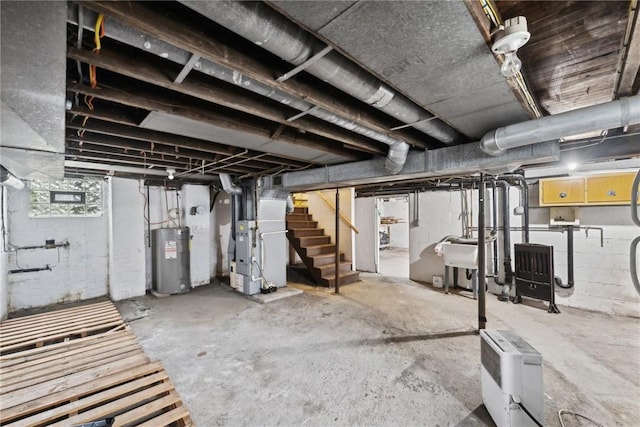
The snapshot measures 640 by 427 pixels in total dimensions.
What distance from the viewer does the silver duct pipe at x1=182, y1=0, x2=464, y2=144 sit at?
97cm

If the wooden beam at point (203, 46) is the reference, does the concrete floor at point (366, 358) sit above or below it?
below

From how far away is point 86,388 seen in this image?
182cm

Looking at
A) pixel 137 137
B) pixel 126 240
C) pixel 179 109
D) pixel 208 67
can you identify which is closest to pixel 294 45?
pixel 208 67

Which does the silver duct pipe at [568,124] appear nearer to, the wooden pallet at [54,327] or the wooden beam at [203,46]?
the wooden beam at [203,46]

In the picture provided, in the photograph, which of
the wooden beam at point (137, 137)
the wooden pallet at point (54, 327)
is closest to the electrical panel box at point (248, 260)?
the wooden beam at point (137, 137)

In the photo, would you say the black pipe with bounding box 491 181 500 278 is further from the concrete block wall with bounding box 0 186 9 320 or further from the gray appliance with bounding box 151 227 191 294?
the concrete block wall with bounding box 0 186 9 320

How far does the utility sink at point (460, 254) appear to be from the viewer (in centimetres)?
432

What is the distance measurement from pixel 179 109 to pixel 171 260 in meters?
3.66

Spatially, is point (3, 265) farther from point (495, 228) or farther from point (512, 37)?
point (495, 228)

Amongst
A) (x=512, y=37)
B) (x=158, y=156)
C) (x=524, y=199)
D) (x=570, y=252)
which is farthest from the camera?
(x=524, y=199)

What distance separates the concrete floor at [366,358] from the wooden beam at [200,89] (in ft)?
7.22

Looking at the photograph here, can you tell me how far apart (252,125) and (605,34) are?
2.28 metres

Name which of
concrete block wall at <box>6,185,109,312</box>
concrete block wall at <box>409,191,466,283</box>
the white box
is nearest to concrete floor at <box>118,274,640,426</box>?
the white box

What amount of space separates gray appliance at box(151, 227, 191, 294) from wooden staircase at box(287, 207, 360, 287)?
2153 mm
